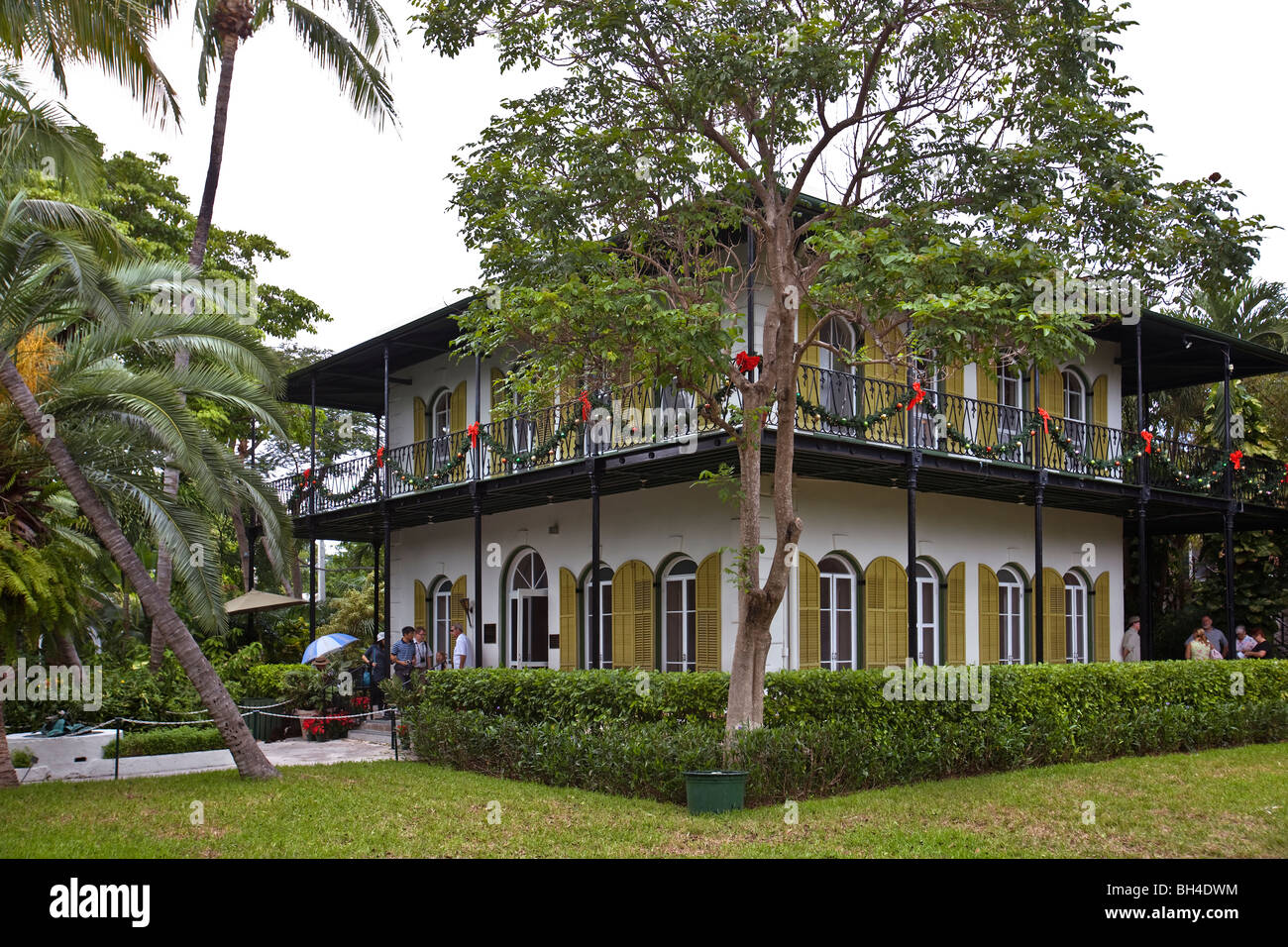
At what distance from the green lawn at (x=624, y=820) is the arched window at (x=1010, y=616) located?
20.0 ft

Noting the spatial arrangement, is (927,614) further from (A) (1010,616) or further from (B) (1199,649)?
(B) (1199,649)

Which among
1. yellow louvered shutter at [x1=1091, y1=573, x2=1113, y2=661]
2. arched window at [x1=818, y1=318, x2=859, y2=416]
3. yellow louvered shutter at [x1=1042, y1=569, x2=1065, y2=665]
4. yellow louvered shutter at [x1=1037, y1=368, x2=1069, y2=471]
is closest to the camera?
arched window at [x1=818, y1=318, x2=859, y2=416]

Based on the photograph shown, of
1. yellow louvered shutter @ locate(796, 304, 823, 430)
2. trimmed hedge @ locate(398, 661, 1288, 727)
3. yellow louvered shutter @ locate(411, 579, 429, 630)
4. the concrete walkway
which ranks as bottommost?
the concrete walkway

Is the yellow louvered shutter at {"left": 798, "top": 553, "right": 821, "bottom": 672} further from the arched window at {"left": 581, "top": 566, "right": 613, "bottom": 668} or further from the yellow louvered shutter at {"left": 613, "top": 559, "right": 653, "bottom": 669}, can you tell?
the arched window at {"left": 581, "top": 566, "right": 613, "bottom": 668}

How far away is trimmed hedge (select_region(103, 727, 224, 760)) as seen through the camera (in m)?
14.3

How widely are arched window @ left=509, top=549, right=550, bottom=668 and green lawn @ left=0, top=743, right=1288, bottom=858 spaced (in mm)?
6522

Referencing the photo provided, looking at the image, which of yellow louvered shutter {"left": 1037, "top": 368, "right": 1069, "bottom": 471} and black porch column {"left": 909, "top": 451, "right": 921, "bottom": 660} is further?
yellow louvered shutter {"left": 1037, "top": 368, "right": 1069, "bottom": 471}

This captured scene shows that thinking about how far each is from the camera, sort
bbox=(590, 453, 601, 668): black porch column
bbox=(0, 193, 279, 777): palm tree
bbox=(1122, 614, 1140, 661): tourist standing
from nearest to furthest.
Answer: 1. bbox=(0, 193, 279, 777): palm tree
2. bbox=(590, 453, 601, 668): black porch column
3. bbox=(1122, 614, 1140, 661): tourist standing

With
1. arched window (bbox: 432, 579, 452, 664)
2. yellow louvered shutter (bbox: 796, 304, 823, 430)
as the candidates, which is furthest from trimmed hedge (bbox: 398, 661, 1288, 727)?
arched window (bbox: 432, 579, 452, 664)

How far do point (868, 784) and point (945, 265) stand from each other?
5348 millimetres

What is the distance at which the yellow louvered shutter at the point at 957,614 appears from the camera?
702 inches

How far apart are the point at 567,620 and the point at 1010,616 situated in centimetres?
738

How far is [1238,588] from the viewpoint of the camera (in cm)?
2273

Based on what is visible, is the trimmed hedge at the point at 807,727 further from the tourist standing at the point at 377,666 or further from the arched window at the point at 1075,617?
the arched window at the point at 1075,617
